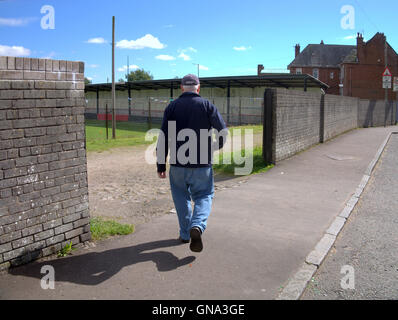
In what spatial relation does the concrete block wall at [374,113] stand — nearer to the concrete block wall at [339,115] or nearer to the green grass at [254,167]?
the concrete block wall at [339,115]

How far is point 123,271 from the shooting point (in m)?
3.80

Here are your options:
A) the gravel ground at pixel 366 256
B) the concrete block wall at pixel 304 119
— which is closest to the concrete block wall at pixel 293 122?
the concrete block wall at pixel 304 119

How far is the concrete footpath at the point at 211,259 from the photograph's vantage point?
11.2 feet

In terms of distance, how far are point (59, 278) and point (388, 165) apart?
10.2 m

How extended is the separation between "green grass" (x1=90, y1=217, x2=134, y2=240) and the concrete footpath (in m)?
0.14

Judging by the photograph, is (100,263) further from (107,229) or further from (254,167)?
(254,167)

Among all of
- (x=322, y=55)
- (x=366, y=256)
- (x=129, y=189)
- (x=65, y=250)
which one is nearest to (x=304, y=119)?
(x=129, y=189)

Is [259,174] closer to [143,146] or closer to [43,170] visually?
[43,170]

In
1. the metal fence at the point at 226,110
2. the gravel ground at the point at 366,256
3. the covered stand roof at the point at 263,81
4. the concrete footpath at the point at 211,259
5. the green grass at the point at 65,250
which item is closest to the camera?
the concrete footpath at the point at 211,259

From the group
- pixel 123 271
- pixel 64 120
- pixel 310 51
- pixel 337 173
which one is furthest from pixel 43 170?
pixel 310 51

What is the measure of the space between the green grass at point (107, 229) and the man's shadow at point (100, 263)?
0.48 m

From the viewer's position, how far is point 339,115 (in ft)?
65.1
